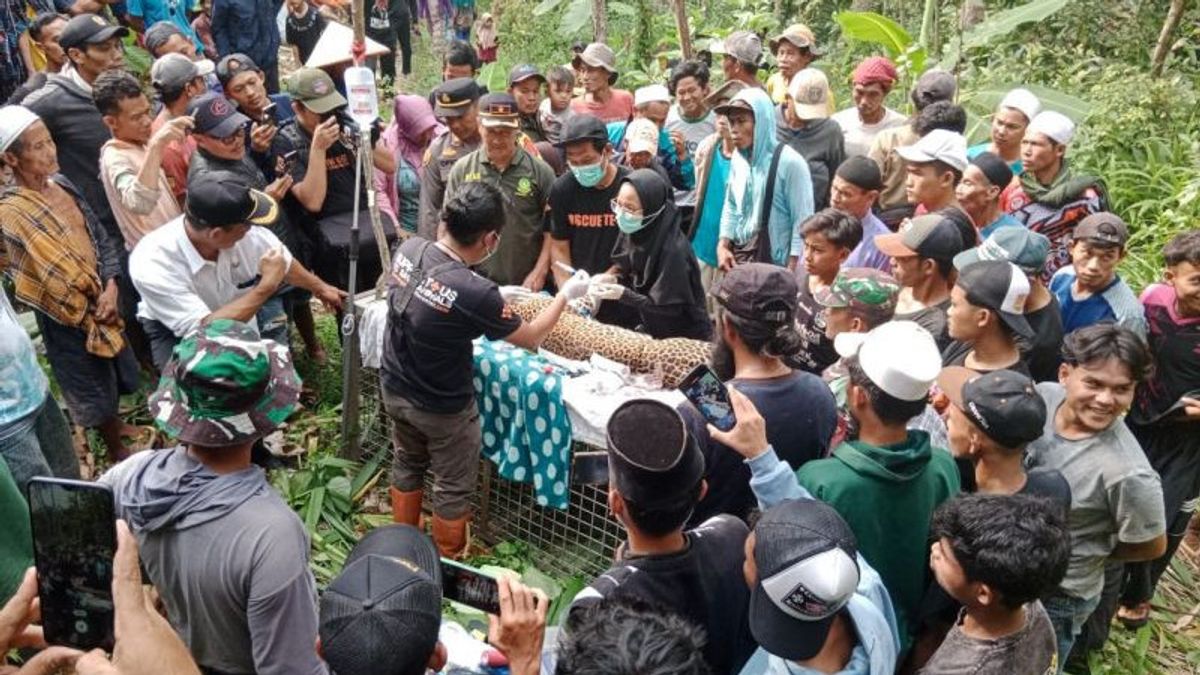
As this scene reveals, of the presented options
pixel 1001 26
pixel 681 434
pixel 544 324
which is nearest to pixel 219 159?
pixel 544 324

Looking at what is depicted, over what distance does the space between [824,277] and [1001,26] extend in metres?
5.39

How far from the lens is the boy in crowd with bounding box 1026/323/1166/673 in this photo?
3281mm

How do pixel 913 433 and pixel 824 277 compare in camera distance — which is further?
pixel 824 277

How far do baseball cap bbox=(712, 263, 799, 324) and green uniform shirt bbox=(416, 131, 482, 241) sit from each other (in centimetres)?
300

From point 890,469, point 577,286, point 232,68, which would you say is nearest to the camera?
point 890,469

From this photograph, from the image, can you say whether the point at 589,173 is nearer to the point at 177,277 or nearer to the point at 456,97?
the point at 456,97

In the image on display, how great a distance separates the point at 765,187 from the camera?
18.2ft

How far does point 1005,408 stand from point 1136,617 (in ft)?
7.15

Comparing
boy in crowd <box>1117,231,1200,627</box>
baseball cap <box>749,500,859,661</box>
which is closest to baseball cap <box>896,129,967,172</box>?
boy in crowd <box>1117,231,1200,627</box>

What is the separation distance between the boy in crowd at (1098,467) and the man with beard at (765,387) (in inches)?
33.1

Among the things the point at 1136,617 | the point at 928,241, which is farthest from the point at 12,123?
the point at 1136,617

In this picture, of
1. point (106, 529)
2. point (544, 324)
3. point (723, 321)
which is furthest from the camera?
point (544, 324)

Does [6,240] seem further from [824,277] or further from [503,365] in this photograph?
[824,277]

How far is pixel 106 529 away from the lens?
87.0 inches
